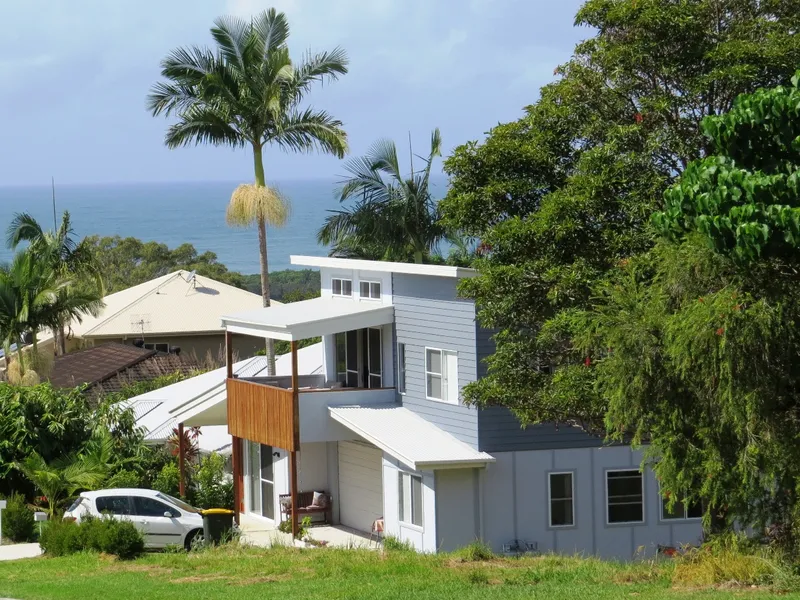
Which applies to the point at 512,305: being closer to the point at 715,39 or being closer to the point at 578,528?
the point at 715,39

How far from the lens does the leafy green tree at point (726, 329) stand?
541 inches

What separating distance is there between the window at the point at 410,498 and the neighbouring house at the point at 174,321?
29964 mm

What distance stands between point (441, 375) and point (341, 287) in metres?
4.93

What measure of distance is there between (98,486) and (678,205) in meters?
19.9

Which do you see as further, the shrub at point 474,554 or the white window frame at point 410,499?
the white window frame at point 410,499

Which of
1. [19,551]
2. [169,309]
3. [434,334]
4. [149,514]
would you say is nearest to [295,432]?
[149,514]

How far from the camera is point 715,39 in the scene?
61.8ft

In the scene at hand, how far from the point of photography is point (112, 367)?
48750 mm

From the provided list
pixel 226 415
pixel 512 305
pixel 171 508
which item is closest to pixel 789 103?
pixel 512 305

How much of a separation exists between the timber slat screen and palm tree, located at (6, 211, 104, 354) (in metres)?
13.9

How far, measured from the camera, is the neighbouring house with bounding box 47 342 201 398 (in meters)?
47.1

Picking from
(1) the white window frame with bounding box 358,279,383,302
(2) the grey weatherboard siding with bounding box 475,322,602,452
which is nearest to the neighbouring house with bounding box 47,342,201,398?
(1) the white window frame with bounding box 358,279,383,302

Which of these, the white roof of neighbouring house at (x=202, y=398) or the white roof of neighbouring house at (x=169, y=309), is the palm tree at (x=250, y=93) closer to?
the white roof of neighbouring house at (x=202, y=398)

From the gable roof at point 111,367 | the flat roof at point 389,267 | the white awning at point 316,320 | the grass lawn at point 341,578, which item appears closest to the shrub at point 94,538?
the grass lawn at point 341,578
